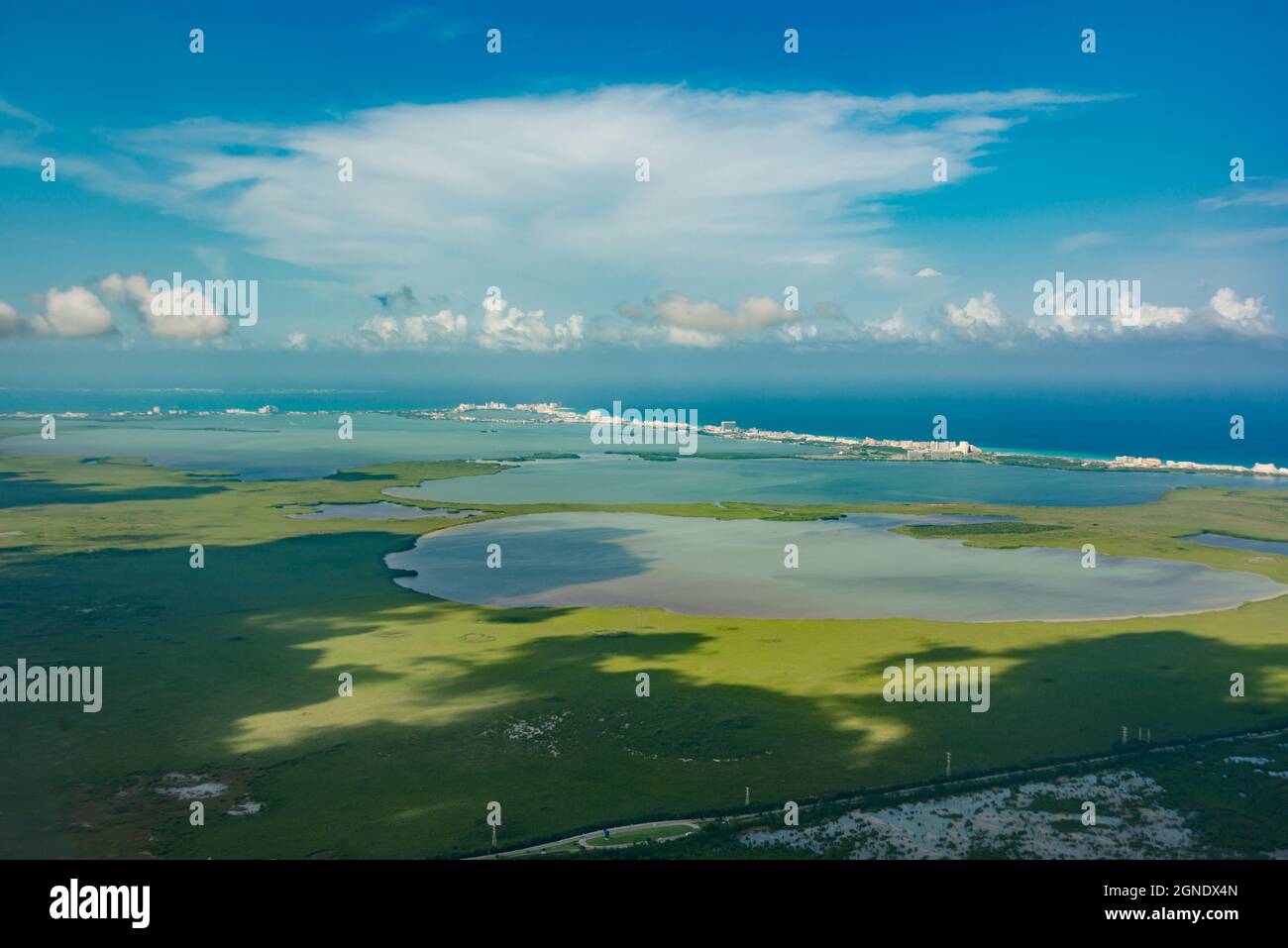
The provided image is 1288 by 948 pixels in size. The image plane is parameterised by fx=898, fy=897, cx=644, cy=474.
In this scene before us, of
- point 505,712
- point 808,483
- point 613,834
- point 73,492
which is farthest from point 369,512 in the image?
point 613,834

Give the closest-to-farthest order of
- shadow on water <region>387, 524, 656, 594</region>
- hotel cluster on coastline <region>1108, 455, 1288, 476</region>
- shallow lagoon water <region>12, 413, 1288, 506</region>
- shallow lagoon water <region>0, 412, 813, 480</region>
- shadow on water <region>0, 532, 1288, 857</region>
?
shadow on water <region>0, 532, 1288, 857</region> < shadow on water <region>387, 524, 656, 594</region> < shallow lagoon water <region>12, 413, 1288, 506</region> < hotel cluster on coastline <region>1108, 455, 1288, 476</region> < shallow lagoon water <region>0, 412, 813, 480</region>

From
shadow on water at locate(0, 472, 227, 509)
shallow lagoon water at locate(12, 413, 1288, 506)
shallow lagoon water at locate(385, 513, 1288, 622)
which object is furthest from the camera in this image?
Result: shallow lagoon water at locate(12, 413, 1288, 506)

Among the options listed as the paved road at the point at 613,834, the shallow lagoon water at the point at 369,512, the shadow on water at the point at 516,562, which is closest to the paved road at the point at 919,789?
the paved road at the point at 613,834

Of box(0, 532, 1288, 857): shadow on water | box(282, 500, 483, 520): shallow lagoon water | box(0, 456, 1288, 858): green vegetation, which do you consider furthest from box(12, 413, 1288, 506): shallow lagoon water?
box(0, 532, 1288, 857): shadow on water

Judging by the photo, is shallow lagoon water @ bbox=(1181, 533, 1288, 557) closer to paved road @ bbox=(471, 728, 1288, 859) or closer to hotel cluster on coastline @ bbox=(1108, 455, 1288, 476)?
paved road @ bbox=(471, 728, 1288, 859)

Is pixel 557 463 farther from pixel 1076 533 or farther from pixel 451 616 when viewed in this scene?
pixel 451 616
